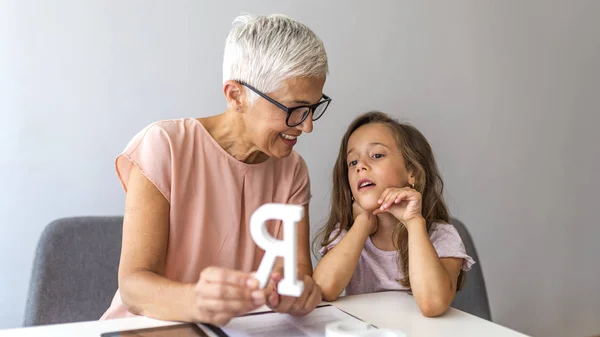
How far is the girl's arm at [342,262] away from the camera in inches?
57.1

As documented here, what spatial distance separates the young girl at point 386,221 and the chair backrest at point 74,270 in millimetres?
637

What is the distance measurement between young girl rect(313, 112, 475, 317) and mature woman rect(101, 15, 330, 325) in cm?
13

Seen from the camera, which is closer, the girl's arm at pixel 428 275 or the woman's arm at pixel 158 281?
the woman's arm at pixel 158 281

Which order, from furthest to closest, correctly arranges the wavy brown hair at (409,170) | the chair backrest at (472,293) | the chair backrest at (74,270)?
the chair backrest at (472,293) < the wavy brown hair at (409,170) < the chair backrest at (74,270)

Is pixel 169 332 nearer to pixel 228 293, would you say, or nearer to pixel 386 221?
pixel 228 293

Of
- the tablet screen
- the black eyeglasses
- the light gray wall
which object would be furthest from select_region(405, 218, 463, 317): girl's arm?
the light gray wall

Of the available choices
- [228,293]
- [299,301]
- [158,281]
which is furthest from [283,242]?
[158,281]

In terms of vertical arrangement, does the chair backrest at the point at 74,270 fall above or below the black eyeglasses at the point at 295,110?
below

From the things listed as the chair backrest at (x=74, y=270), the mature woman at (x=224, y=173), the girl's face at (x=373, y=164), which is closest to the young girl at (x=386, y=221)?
the girl's face at (x=373, y=164)

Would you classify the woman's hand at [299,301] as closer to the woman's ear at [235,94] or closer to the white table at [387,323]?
the white table at [387,323]

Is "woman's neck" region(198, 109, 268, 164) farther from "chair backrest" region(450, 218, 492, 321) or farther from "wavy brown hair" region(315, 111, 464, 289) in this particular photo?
"chair backrest" region(450, 218, 492, 321)

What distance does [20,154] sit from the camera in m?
1.84

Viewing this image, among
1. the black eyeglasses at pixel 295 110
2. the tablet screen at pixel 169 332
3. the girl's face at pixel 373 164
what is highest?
the black eyeglasses at pixel 295 110

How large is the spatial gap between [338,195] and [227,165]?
495 millimetres
